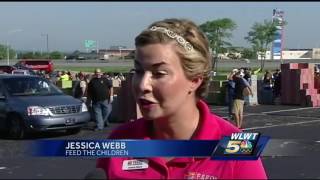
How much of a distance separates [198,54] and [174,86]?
14 centimetres

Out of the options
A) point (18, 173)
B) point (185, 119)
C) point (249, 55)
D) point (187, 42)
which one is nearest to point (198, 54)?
point (187, 42)

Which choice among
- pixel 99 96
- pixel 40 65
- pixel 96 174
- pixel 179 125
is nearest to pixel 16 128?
pixel 99 96

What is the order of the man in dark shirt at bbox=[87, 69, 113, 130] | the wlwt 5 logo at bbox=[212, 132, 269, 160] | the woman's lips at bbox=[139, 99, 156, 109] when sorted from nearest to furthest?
the wlwt 5 logo at bbox=[212, 132, 269, 160] → the woman's lips at bbox=[139, 99, 156, 109] → the man in dark shirt at bbox=[87, 69, 113, 130]

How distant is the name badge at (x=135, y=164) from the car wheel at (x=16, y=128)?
13.1 m

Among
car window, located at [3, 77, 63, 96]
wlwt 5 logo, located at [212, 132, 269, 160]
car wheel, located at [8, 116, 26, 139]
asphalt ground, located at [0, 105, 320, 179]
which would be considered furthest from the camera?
car window, located at [3, 77, 63, 96]

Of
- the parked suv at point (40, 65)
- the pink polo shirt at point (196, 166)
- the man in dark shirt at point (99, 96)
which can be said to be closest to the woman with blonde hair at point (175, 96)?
the pink polo shirt at point (196, 166)

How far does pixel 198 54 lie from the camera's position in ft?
6.61

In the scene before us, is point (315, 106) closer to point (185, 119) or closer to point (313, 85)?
point (313, 85)

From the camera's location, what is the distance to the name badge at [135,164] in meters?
1.99

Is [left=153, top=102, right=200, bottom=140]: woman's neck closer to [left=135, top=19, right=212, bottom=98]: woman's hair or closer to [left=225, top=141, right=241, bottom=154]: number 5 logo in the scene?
[left=135, top=19, right=212, bottom=98]: woman's hair

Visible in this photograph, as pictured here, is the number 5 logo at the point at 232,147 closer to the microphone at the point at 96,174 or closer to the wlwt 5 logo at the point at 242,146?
the wlwt 5 logo at the point at 242,146

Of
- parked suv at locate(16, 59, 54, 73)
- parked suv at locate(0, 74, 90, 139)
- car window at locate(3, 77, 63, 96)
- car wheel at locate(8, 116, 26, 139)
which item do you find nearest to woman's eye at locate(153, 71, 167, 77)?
parked suv at locate(0, 74, 90, 139)

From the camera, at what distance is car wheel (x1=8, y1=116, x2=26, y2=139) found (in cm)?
1475

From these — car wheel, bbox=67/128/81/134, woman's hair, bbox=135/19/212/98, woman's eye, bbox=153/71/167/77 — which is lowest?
car wheel, bbox=67/128/81/134
